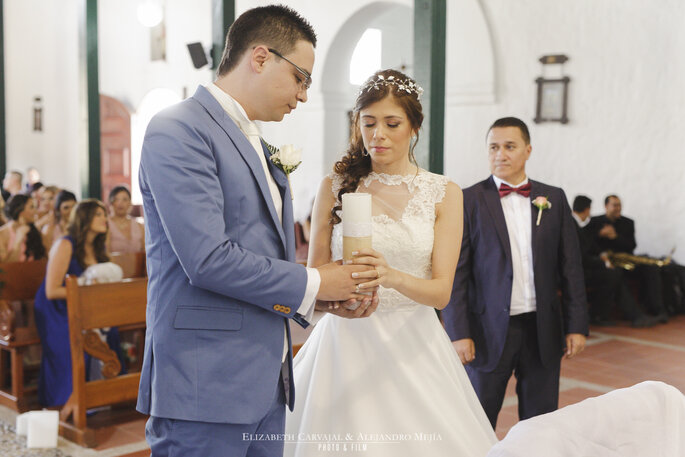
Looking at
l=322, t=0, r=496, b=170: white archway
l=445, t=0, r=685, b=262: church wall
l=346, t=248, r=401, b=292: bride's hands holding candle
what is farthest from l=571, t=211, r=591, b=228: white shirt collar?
l=346, t=248, r=401, b=292: bride's hands holding candle

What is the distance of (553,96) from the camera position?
9320 millimetres

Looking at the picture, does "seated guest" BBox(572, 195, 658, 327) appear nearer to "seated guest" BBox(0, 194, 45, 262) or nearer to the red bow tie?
the red bow tie

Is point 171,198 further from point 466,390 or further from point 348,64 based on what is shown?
point 348,64

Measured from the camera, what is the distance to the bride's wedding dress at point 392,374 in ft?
8.49

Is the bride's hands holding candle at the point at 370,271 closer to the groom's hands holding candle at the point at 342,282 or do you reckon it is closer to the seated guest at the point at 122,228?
the groom's hands holding candle at the point at 342,282

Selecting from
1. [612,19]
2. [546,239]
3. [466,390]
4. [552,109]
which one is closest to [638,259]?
[552,109]

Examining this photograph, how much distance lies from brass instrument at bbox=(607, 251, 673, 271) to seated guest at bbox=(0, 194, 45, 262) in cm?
595

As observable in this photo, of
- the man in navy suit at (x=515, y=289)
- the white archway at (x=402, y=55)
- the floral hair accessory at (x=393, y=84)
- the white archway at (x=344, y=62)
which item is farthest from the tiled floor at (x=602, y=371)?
the white archway at (x=344, y=62)

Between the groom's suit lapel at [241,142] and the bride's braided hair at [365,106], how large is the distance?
856 mm

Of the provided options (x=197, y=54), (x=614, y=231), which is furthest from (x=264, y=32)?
(x=614, y=231)

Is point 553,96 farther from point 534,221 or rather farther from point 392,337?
point 392,337

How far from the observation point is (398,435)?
2600 millimetres

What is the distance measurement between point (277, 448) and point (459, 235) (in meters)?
1.10

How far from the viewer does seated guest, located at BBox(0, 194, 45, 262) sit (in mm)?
6484
